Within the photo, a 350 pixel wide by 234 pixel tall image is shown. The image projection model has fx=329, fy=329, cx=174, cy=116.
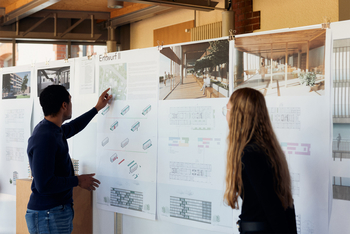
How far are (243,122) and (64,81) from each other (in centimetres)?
206

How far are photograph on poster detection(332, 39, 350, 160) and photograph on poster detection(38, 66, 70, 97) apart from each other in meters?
2.20

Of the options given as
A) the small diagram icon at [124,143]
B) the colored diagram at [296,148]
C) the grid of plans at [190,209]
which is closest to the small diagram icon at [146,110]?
the small diagram icon at [124,143]

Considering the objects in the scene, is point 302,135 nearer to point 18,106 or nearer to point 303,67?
point 303,67

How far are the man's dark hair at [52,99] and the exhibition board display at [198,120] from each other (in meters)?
0.56

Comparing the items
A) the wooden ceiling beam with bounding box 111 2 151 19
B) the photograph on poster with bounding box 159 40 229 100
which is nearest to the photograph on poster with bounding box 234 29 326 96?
the photograph on poster with bounding box 159 40 229 100

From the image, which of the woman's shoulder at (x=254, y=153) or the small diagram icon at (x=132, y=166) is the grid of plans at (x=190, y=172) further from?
the woman's shoulder at (x=254, y=153)

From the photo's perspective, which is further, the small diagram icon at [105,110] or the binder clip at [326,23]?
the small diagram icon at [105,110]

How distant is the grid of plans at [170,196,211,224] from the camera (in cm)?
219

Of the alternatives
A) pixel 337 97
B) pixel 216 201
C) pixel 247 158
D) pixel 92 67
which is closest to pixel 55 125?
pixel 92 67

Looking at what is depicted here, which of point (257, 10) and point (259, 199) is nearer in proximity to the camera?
point (259, 199)

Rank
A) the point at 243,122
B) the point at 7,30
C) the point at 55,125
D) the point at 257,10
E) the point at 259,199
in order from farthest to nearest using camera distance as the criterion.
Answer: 1. the point at 7,30
2. the point at 257,10
3. the point at 55,125
4. the point at 243,122
5. the point at 259,199

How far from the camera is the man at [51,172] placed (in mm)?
1939

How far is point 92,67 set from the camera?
2.81 meters

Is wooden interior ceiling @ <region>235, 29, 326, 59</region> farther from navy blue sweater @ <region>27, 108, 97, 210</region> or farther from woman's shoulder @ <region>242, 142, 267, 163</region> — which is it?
navy blue sweater @ <region>27, 108, 97, 210</region>
